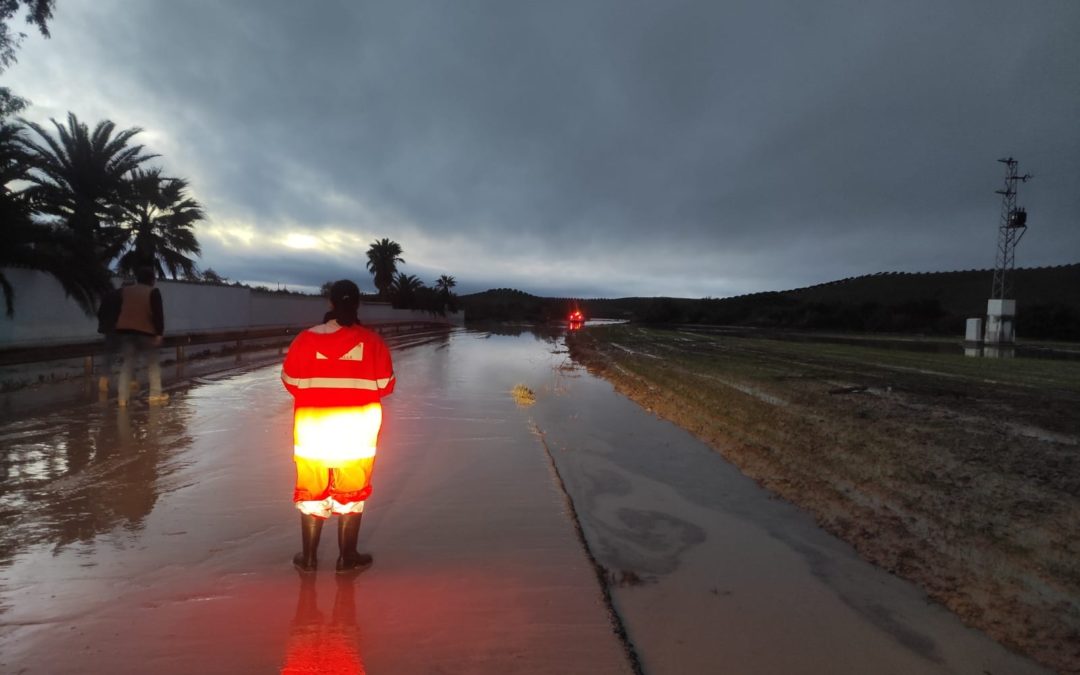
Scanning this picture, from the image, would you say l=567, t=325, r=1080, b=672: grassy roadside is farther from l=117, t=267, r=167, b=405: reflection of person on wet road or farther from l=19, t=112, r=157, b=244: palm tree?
l=19, t=112, r=157, b=244: palm tree

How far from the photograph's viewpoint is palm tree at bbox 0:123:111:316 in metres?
16.8

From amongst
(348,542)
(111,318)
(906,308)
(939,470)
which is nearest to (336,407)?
(348,542)

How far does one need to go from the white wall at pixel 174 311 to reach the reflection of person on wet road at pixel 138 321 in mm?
13310

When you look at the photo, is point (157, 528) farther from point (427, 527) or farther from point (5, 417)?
point (5, 417)

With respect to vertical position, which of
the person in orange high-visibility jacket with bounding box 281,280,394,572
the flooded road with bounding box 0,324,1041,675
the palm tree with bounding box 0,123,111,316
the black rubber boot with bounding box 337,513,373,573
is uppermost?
the palm tree with bounding box 0,123,111,316

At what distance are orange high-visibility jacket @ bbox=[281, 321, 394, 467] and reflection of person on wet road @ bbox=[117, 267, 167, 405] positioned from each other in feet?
20.7

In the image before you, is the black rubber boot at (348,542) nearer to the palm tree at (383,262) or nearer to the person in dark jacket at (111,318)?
the person in dark jacket at (111,318)

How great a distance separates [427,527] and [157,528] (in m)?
1.95

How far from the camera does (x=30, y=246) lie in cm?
1895

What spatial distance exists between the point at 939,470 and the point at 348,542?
5.93 meters

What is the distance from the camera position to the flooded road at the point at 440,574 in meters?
3.33

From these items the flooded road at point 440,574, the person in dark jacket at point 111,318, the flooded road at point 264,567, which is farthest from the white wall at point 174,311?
the flooded road at point 440,574

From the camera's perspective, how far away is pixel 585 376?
58.1 feet

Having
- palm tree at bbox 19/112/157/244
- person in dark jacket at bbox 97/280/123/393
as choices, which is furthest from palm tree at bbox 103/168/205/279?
person in dark jacket at bbox 97/280/123/393
